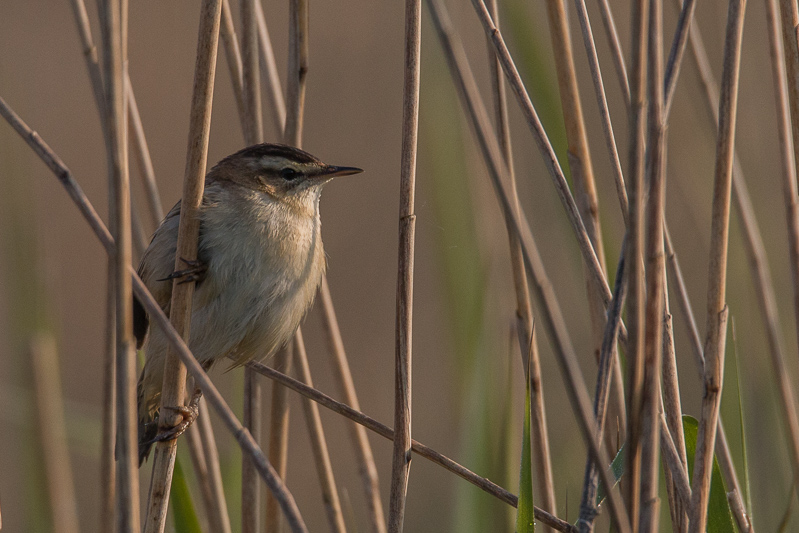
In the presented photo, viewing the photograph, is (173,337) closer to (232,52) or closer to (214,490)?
(214,490)

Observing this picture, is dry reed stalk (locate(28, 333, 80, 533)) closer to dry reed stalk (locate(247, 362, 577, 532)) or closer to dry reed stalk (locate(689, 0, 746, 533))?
dry reed stalk (locate(247, 362, 577, 532))

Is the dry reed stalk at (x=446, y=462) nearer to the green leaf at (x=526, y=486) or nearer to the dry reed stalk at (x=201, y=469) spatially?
the green leaf at (x=526, y=486)

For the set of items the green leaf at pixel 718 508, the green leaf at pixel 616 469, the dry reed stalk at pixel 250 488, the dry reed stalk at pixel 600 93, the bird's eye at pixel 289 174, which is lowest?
the dry reed stalk at pixel 250 488

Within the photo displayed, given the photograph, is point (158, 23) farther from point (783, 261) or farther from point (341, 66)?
point (783, 261)

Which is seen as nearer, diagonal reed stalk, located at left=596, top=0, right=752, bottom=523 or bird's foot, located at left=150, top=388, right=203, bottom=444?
bird's foot, located at left=150, top=388, right=203, bottom=444

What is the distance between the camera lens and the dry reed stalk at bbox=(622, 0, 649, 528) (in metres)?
1.44

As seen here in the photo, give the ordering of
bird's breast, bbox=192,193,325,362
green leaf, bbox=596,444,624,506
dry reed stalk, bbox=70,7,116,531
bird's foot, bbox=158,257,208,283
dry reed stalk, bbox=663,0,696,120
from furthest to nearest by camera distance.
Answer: bird's breast, bbox=192,193,325,362, bird's foot, bbox=158,257,208,283, dry reed stalk, bbox=70,7,116,531, green leaf, bbox=596,444,624,506, dry reed stalk, bbox=663,0,696,120

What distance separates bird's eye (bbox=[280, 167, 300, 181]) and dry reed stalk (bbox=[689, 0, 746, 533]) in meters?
1.30

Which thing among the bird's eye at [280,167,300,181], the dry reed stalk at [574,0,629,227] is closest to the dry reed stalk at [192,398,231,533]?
the bird's eye at [280,167,300,181]

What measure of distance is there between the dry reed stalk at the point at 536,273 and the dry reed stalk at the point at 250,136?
963mm

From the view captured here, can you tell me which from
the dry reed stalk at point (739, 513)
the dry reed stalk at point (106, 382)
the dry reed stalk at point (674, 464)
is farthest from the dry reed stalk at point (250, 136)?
the dry reed stalk at point (739, 513)

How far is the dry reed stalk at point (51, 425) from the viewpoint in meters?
2.53

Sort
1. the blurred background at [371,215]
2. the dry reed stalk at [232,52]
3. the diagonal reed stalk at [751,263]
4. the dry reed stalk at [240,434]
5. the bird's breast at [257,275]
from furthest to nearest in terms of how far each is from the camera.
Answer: the blurred background at [371,215] → the dry reed stalk at [232,52] → the bird's breast at [257,275] → the diagonal reed stalk at [751,263] → the dry reed stalk at [240,434]

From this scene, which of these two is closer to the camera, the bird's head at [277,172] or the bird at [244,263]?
the bird at [244,263]
